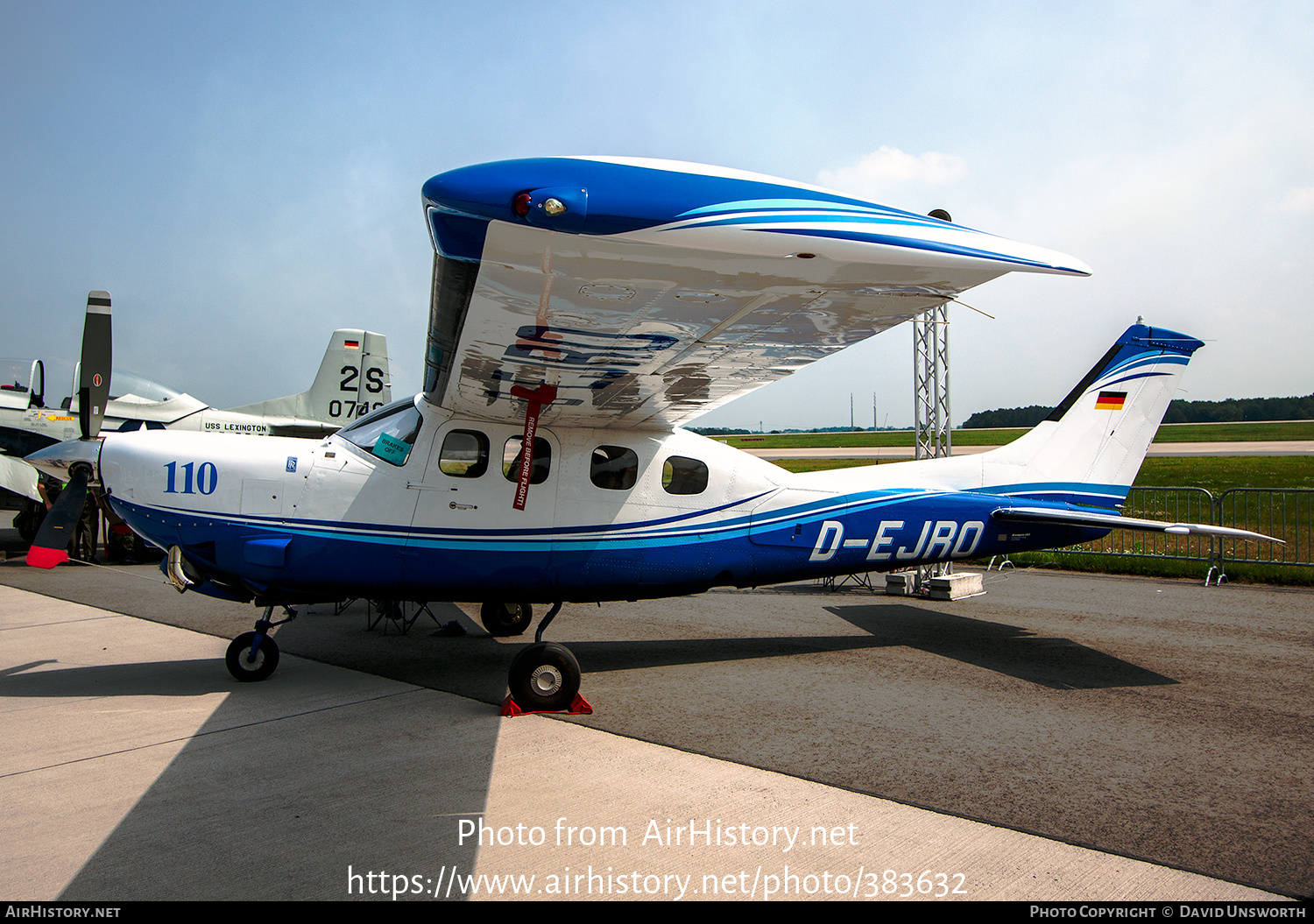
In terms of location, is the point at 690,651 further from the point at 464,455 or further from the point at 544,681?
the point at 464,455

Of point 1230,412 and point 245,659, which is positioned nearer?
point 245,659

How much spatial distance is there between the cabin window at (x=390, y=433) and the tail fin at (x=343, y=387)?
10.7 metres

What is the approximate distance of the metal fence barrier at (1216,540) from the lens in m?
10.6

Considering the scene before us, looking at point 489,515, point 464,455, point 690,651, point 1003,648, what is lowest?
point 690,651

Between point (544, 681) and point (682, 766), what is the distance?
1.40 m

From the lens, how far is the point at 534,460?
576cm

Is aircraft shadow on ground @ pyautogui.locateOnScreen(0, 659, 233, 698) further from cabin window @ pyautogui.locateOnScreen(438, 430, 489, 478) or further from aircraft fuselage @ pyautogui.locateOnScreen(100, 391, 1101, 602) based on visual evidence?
cabin window @ pyautogui.locateOnScreen(438, 430, 489, 478)

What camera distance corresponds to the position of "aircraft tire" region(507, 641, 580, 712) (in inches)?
195

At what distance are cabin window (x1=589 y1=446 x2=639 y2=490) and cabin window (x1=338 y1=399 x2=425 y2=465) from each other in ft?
4.67

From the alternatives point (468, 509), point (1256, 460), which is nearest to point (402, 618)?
point (468, 509)

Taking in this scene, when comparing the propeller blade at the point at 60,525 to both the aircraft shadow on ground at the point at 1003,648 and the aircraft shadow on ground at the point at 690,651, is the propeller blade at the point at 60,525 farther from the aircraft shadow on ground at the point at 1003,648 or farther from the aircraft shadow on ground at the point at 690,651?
the aircraft shadow on ground at the point at 1003,648

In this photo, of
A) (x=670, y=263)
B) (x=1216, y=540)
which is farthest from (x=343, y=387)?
(x=1216, y=540)

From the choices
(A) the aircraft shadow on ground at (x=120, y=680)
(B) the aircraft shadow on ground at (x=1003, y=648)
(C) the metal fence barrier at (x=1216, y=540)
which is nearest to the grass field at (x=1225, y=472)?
(C) the metal fence barrier at (x=1216, y=540)

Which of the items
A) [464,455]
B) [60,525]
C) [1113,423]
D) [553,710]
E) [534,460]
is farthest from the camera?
[1113,423]
